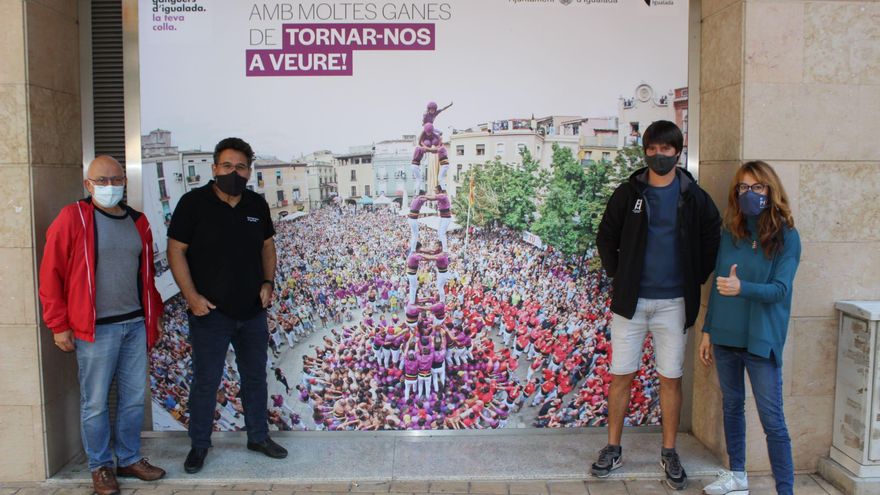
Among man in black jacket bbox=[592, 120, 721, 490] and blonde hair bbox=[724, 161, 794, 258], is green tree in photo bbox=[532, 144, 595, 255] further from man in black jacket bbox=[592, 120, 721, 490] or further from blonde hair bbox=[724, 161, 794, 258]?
blonde hair bbox=[724, 161, 794, 258]

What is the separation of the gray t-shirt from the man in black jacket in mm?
2643

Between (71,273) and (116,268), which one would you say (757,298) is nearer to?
(116,268)

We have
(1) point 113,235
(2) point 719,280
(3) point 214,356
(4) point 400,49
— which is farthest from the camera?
(4) point 400,49

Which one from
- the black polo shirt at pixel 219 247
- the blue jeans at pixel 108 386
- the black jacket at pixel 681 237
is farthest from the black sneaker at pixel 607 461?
the blue jeans at pixel 108 386

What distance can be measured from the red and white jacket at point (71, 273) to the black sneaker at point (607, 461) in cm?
288

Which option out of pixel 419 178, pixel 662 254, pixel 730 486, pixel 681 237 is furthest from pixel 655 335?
pixel 419 178

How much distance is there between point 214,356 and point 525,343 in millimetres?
1962

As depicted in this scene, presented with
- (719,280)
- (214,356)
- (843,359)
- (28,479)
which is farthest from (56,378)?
Answer: (843,359)

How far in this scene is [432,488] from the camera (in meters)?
4.05

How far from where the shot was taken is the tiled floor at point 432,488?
13.1 ft

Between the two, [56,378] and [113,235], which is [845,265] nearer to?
[113,235]

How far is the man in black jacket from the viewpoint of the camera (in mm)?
3863

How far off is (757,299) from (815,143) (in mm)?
1221

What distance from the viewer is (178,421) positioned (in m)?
4.75
